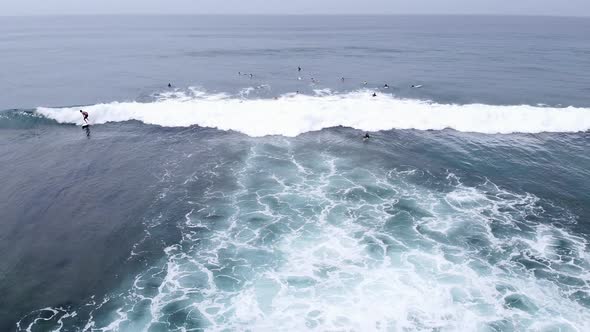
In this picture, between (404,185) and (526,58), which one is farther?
(526,58)

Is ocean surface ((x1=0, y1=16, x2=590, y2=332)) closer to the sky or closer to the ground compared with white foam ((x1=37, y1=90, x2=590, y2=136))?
closer to the ground

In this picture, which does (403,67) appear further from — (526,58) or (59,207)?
(59,207)

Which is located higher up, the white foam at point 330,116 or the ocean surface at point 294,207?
the white foam at point 330,116

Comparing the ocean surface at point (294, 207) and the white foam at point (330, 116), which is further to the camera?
the white foam at point (330, 116)

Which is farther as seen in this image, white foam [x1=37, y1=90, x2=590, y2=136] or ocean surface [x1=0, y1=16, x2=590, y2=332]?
white foam [x1=37, y1=90, x2=590, y2=136]

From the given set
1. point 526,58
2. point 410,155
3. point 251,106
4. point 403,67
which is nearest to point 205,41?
point 403,67
